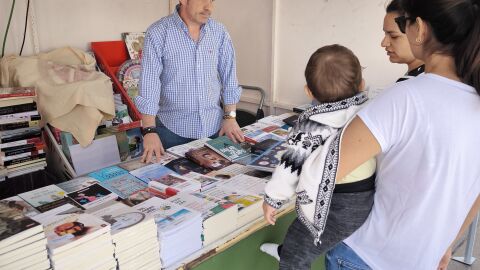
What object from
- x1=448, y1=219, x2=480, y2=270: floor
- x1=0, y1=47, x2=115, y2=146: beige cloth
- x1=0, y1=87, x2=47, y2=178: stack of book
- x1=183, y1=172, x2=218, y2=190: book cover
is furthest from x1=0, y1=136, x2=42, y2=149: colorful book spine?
x1=448, y1=219, x2=480, y2=270: floor

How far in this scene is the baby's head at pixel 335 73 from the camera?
921 millimetres

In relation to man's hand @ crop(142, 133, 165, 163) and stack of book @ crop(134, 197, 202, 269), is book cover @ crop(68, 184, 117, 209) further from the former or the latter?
man's hand @ crop(142, 133, 165, 163)

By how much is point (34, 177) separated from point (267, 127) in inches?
58.7

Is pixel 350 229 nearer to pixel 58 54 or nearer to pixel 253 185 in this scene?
pixel 253 185

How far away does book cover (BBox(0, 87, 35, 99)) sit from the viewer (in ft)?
7.00

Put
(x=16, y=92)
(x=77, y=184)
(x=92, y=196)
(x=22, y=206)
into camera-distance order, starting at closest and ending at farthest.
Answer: (x=22, y=206)
(x=92, y=196)
(x=77, y=184)
(x=16, y=92)

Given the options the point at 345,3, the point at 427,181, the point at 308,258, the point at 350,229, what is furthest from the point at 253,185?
the point at 345,3

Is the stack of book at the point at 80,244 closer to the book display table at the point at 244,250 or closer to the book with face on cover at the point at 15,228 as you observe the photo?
the book with face on cover at the point at 15,228

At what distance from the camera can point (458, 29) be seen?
67 centimetres

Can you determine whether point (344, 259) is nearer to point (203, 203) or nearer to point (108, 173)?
point (203, 203)

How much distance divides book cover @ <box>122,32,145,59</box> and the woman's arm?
8.96 feet

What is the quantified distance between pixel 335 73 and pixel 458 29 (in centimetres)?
30

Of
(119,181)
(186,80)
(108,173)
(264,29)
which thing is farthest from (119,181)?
(264,29)

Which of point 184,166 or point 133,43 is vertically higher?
point 133,43
